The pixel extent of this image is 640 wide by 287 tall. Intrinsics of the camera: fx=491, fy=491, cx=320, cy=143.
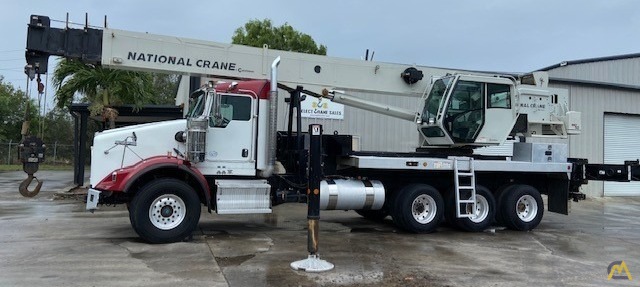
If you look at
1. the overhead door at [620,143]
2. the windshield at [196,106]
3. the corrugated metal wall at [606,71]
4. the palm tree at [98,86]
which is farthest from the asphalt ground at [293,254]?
the corrugated metal wall at [606,71]

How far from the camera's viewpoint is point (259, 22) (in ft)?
115

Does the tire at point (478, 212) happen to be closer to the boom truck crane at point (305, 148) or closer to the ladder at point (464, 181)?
the boom truck crane at point (305, 148)

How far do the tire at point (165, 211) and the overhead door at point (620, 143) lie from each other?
62.7 feet

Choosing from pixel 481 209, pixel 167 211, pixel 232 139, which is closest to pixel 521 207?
pixel 481 209

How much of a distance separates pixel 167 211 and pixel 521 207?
26.3 feet

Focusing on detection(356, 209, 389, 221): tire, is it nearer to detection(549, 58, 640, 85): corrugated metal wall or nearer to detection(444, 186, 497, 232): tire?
detection(444, 186, 497, 232): tire

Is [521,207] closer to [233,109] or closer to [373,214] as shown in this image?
[373,214]

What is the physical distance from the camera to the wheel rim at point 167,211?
28.3ft

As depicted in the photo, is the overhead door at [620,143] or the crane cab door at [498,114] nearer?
the crane cab door at [498,114]

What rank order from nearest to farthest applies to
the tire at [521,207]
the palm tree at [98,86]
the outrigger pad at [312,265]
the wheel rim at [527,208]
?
the outrigger pad at [312,265], the tire at [521,207], the wheel rim at [527,208], the palm tree at [98,86]

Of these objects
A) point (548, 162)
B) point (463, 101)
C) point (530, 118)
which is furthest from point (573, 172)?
point (463, 101)

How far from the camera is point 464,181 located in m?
10.9

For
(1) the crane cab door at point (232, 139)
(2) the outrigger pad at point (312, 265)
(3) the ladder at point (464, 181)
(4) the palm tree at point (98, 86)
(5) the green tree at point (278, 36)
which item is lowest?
(2) the outrigger pad at point (312, 265)

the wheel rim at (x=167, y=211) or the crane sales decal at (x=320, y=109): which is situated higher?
the crane sales decal at (x=320, y=109)
